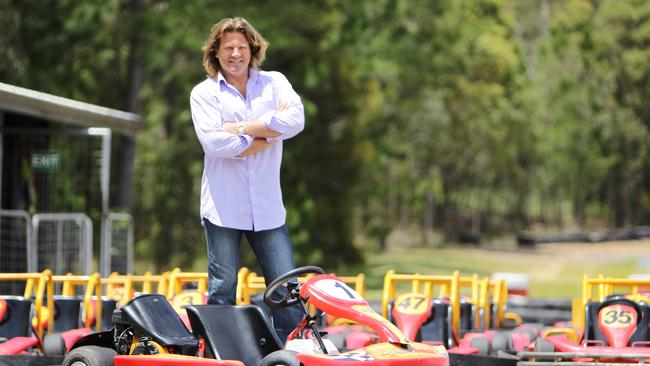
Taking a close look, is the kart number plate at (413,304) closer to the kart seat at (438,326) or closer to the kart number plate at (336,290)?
the kart seat at (438,326)

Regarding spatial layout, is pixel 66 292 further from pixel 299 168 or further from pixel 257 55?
pixel 299 168

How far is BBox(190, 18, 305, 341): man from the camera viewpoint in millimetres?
7480

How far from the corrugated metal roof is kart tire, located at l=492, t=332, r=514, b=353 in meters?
5.74

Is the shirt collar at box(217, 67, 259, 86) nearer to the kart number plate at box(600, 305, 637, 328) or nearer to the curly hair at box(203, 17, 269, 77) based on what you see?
the curly hair at box(203, 17, 269, 77)

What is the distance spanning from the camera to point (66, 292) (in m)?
11.8

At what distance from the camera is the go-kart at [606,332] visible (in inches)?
394

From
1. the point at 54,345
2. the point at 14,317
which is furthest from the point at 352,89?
the point at 14,317

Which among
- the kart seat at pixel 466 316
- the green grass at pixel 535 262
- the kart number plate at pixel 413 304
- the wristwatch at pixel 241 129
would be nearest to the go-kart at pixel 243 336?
the wristwatch at pixel 241 129

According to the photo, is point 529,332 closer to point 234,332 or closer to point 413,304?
point 413,304

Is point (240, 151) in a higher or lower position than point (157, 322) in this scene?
higher

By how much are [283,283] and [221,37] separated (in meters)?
1.40

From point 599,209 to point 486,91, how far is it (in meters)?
21.7

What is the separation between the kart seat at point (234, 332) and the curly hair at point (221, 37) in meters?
1.34

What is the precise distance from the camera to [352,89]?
3556 centimetres
